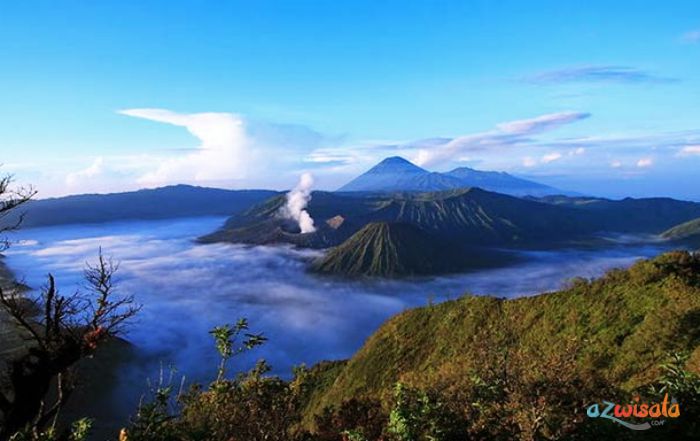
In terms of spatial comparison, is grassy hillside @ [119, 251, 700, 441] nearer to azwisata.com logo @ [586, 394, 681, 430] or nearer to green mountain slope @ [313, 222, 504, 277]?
azwisata.com logo @ [586, 394, 681, 430]

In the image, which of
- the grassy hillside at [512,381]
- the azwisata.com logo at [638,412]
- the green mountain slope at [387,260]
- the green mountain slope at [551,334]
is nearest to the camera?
the azwisata.com logo at [638,412]

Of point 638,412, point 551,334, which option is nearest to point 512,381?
point 638,412

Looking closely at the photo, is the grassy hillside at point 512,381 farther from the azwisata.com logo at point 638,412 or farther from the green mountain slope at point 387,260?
the green mountain slope at point 387,260

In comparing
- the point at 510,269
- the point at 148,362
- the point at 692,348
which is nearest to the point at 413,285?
the point at 510,269

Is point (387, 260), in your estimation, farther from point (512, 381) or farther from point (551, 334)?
point (512, 381)

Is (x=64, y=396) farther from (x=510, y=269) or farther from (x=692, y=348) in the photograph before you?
(x=510, y=269)

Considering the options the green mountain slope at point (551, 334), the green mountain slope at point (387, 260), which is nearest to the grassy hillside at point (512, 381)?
the green mountain slope at point (551, 334)

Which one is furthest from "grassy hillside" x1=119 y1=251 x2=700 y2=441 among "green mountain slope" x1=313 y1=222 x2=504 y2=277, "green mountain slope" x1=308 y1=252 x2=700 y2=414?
"green mountain slope" x1=313 y1=222 x2=504 y2=277
